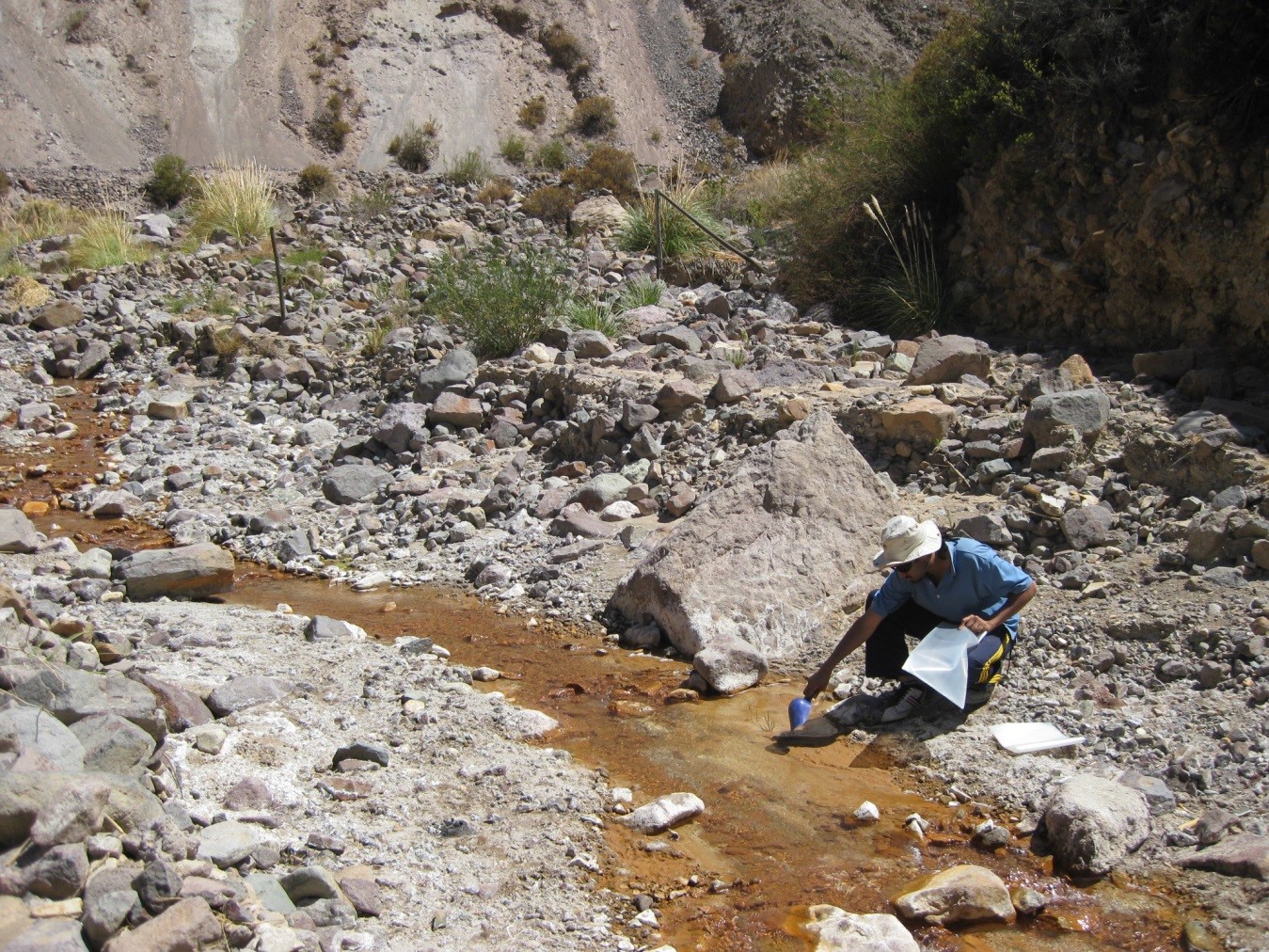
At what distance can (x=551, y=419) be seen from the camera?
26.8 ft

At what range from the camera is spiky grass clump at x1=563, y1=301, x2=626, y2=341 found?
948cm

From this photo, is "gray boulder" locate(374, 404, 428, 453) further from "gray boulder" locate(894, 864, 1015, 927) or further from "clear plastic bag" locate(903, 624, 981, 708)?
"gray boulder" locate(894, 864, 1015, 927)

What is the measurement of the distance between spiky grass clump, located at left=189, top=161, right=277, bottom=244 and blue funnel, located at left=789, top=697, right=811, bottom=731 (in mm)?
13093

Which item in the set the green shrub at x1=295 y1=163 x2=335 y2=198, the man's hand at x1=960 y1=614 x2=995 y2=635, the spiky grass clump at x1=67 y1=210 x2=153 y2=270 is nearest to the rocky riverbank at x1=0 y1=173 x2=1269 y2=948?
the man's hand at x1=960 y1=614 x2=995 y2=635

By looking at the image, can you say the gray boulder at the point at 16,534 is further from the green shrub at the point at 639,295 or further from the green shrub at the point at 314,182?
the green shrub at the point at 314,182

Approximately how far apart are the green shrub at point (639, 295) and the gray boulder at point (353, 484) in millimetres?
3294

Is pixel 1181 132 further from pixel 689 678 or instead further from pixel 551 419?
pixel 689 678

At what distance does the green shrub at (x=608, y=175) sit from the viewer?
18.3 m

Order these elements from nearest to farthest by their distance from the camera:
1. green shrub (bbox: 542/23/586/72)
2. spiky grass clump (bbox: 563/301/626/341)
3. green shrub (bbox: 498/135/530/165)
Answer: spiky grass clump (bbox: 563/301/626/341)
green shrub (bbox: 498/135/530/165)
green shrub (bbox: 542/23/586/72)

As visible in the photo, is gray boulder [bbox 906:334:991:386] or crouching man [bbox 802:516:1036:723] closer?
crouching man [bbox 802:516:1036:723]

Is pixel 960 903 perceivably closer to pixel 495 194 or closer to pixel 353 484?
pixel 353 484

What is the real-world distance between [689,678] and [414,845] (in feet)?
5.79

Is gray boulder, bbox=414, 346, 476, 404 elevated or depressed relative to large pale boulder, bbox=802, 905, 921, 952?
depressed

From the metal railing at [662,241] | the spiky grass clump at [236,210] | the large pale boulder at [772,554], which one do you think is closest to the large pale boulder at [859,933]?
the large pale boulder at [772,554]
